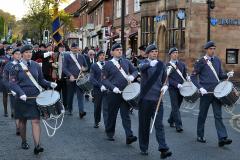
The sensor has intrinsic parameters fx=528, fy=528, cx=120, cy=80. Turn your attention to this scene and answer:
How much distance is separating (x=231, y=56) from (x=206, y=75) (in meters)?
22.0

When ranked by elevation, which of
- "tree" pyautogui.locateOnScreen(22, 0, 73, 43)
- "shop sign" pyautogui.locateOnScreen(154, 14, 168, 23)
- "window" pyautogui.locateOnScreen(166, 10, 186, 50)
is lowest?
"window" pyautogui.locateOnScreen(166, 10, 186, 50)

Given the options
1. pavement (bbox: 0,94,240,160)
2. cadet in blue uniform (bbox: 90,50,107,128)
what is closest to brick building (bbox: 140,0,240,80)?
cadet in blue uniform (bbox: 90,50,107,128)

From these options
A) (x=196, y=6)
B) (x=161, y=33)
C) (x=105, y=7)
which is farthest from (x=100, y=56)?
(x=105, y=7)

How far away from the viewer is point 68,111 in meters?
14.4

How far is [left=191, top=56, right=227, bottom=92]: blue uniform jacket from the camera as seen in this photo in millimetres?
10008

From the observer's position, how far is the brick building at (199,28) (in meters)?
30.0

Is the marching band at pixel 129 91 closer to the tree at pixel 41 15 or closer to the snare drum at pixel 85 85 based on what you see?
the snare drum at pixel 85 85

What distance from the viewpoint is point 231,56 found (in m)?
31.5

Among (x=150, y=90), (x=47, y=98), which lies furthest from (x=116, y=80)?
(x=47, y=98)

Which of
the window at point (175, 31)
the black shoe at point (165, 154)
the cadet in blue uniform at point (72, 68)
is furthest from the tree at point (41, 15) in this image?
the black shoe at point (165, 154)

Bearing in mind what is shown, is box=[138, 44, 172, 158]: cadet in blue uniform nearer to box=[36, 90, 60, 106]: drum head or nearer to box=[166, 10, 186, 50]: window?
box=[36, 90, 60, 106]: drum head

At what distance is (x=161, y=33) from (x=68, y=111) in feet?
66.8

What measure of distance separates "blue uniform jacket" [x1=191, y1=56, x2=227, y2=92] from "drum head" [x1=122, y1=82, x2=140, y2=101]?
4.12 ft

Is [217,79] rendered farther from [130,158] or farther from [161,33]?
[161,33]
